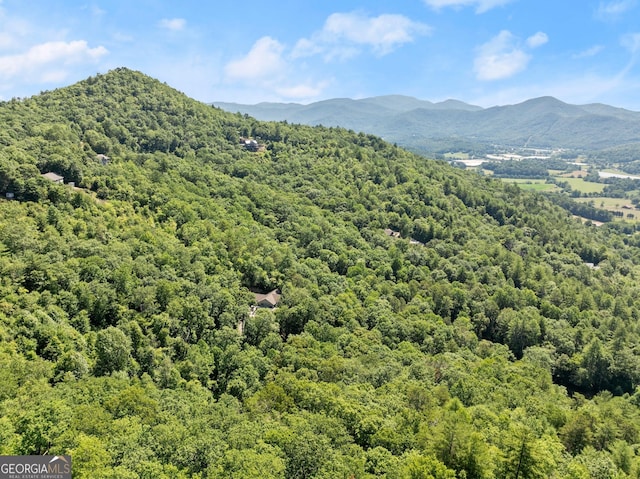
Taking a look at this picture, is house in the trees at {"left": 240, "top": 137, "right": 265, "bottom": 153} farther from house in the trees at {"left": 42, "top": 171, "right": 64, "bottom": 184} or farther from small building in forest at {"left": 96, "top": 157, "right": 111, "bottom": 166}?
house in the trees at {"left": 42, "top": 171, "right": 64, "bottom": 184}

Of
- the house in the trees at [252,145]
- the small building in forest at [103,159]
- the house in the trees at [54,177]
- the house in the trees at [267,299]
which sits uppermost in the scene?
the house in the trees at [252,145]

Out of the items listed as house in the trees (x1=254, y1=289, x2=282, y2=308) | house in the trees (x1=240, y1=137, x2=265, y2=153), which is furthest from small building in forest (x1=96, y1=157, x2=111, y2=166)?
house in the trees (x1=240, y1=137, x2=265, y2=153)

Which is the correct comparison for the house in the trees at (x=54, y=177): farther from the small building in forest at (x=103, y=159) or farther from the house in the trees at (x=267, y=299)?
the house in the trees at (x=267, y=299)

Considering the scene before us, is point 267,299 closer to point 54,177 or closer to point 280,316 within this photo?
point 280,316

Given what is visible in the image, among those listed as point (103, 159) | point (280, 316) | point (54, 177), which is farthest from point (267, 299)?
point (103, 159)

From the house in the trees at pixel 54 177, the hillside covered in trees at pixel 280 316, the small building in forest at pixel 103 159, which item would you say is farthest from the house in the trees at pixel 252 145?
the house in the trees at pixel 54 177

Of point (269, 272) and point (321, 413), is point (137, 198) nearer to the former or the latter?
point (269, 272)
